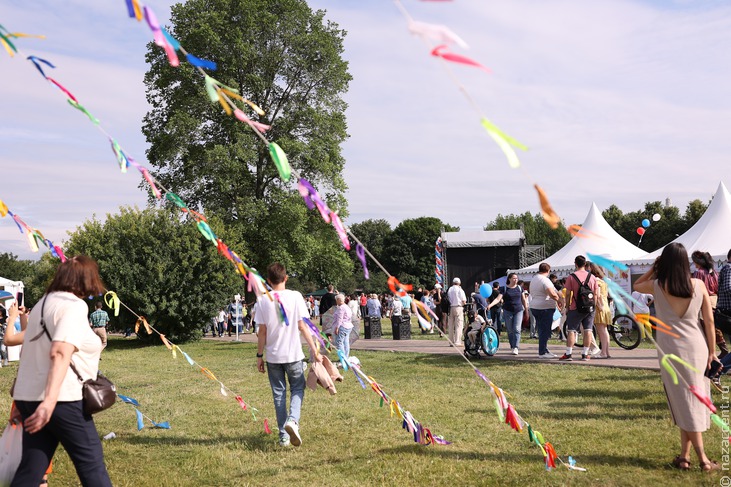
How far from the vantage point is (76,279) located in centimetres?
380

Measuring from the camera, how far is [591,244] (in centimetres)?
2478

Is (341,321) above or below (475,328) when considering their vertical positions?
above

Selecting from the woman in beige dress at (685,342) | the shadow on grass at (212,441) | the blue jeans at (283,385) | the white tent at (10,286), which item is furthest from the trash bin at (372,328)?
the white tent at (10,286)

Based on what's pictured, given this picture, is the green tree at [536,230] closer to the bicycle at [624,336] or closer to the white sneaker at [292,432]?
the bicycle at [624,336]

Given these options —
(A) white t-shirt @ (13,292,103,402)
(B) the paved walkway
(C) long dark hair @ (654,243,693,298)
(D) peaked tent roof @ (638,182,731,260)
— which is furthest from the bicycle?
(A) white t-shirt @ (13,292,103,402)

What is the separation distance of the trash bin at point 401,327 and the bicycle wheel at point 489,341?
739cm

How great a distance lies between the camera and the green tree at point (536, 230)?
77.2 m

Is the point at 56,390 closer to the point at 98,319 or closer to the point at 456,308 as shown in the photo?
the point at 98,319

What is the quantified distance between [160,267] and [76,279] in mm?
16883

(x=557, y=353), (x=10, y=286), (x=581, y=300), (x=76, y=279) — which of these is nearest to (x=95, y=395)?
(x=76, y=279)

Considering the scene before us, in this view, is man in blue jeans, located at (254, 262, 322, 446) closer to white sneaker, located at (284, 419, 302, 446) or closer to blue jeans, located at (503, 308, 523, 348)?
white sneaker, located at (284, 419, 302, 446)

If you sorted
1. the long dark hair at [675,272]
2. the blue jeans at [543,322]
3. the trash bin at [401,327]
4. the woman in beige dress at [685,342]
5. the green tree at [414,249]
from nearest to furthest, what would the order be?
the woman in beige dress at [685,342], the long dark hair at [675,272], the blue jeans at [543,322], the trash bin at [401,327], the green tree at [414,249]

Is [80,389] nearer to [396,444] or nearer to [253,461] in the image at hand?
[253,461]

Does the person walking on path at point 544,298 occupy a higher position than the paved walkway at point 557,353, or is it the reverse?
the person walking on path at point 544,298
